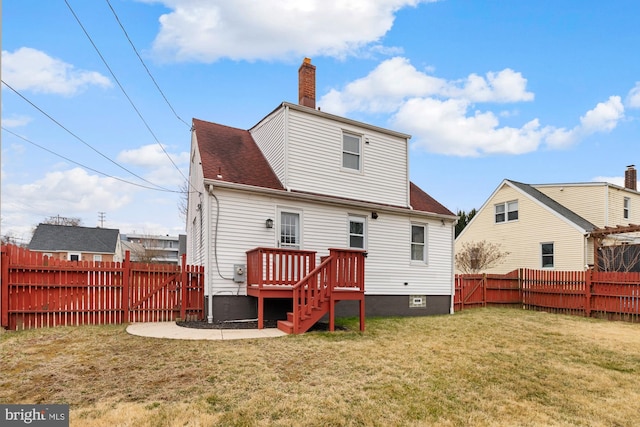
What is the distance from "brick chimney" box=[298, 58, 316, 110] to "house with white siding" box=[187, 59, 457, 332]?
0.12 feet

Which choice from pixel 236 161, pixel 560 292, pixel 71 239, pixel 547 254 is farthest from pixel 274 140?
pixel 71 239

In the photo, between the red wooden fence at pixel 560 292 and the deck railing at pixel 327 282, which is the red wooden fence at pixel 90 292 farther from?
the red wooden fence at pixel 560 292

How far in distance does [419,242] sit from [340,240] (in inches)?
129

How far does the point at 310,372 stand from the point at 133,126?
28.6 ft

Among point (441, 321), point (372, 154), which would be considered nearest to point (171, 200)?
point (372, 154)

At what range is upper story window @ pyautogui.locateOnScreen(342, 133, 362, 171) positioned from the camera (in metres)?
11.9

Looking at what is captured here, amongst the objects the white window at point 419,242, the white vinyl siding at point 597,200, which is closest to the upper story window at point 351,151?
the white window at point 419,242

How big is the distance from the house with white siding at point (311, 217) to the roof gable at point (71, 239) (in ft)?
107

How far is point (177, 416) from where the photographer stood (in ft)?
12.2

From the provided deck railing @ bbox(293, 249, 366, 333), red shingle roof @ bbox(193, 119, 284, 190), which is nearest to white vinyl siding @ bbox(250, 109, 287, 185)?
red shingle roof @ bbox(193, 119, 284, 190)

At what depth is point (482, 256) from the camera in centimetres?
2214

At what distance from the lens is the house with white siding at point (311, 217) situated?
9.44m

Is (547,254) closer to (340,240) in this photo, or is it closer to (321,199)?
(340,240)

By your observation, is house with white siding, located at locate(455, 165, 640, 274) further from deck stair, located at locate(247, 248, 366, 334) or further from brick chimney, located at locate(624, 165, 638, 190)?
deck stair, located at locate(247, 248, 366, 334)
